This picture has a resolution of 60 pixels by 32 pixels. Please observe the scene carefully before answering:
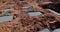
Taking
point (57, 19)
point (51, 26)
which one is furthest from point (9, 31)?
point (57, 19)

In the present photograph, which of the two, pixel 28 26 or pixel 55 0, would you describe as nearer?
pixel 28 26

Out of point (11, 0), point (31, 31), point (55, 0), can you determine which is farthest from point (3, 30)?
point (11, 0)

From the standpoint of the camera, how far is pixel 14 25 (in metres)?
2.03

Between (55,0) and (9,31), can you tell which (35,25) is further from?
(55,0)

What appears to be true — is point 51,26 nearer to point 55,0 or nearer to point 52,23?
point 52,23

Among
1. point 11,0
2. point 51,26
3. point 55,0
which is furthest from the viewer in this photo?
point 11,0

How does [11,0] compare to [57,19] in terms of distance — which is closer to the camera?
[57,19]

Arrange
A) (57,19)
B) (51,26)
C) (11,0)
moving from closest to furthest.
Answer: (51,26), (57,19), (11,0)

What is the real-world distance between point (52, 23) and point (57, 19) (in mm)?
125

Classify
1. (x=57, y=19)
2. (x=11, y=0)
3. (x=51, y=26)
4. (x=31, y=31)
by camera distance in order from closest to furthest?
(x=31, y=31)
(x=51, y=26)
(x=57, y=19)
(x=11, y=0)

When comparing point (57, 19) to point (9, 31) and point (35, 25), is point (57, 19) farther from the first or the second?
point (9, 31)

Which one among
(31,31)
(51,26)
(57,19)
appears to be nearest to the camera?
(31,31)

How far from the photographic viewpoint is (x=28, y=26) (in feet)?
6.38

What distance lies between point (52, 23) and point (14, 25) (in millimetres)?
435
